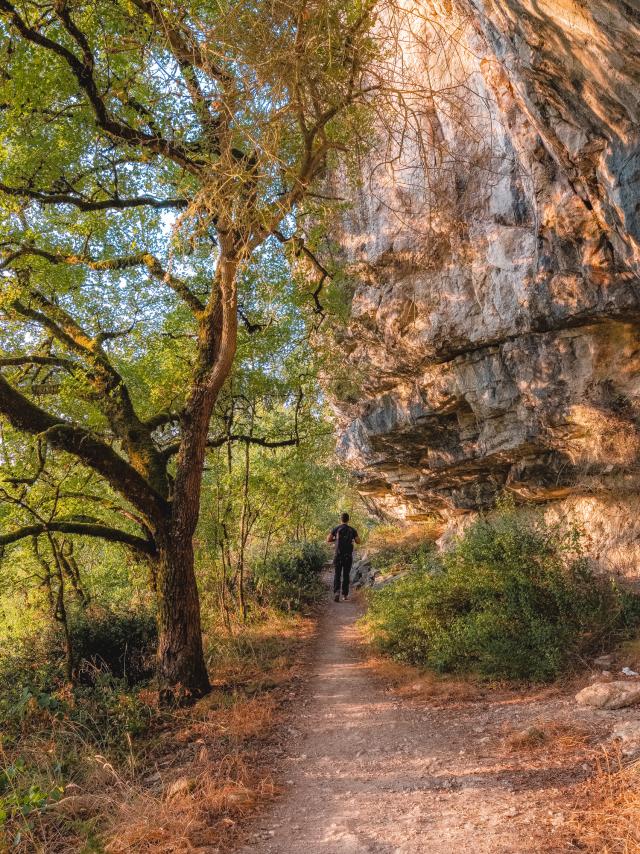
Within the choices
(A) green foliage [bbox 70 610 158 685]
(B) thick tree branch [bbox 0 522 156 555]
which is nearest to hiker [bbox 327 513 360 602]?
(A) green foliage [bbox 70 610 158 685]

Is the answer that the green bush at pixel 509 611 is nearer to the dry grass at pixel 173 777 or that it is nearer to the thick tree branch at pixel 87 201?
the dry grass at pixel 173 777

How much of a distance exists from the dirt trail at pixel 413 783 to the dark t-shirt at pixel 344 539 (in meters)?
6.84

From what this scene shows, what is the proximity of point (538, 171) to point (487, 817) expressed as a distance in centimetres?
817

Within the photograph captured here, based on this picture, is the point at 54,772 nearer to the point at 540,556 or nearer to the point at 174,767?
the point at 174,767

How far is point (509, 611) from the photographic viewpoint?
6562 mm

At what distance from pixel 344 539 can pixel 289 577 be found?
8.71 feet

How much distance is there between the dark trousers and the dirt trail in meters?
7.14

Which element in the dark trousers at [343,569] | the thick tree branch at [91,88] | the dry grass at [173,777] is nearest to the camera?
the dry grass at [173,777]

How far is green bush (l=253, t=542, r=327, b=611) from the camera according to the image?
42.3 ft

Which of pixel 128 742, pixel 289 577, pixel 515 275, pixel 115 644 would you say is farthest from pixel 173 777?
pixel 289 577

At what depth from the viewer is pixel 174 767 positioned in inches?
188

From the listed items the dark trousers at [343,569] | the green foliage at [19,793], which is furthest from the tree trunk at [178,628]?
the dark trousers at [343,569]

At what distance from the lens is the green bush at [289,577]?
1288 cm

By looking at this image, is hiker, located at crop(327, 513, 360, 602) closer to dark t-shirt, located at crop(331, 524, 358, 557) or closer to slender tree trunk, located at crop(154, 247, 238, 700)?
dark t-shirt, located at crop(331, 524, 358, 557)
